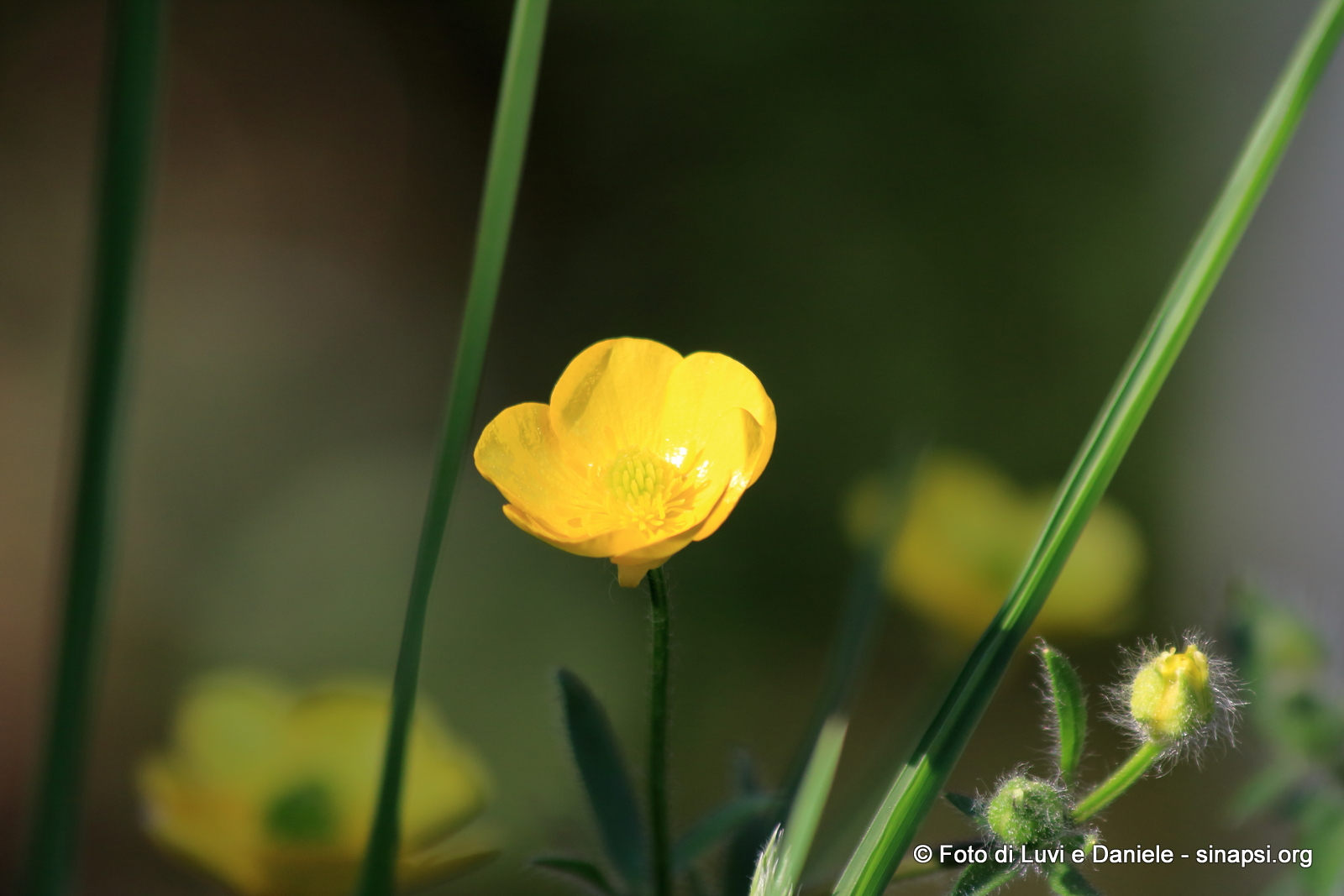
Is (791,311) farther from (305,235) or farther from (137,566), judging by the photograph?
(137,566)

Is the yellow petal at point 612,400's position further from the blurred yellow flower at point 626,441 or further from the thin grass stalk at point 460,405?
the thin grass stalk at point 460,405

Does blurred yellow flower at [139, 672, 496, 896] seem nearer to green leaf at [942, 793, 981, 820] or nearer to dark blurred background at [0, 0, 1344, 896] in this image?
green leaf at [942, 793, 981, 820]

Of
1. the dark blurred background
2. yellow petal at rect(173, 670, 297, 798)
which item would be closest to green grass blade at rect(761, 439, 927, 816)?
yellow petal at rect(173, 670, 297, 798)

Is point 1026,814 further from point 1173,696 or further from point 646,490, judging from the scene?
point 646,490

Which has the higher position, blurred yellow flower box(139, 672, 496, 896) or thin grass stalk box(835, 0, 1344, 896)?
thin grass stalk box(835, 0, 1344, 896)

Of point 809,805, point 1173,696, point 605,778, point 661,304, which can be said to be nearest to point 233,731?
point 605,778

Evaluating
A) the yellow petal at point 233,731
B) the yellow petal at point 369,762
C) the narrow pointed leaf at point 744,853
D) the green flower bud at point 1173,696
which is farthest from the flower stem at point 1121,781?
the yellow petal at point 233,731

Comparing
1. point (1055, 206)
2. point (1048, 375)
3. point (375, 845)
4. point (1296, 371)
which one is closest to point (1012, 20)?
point (1055, 206)
